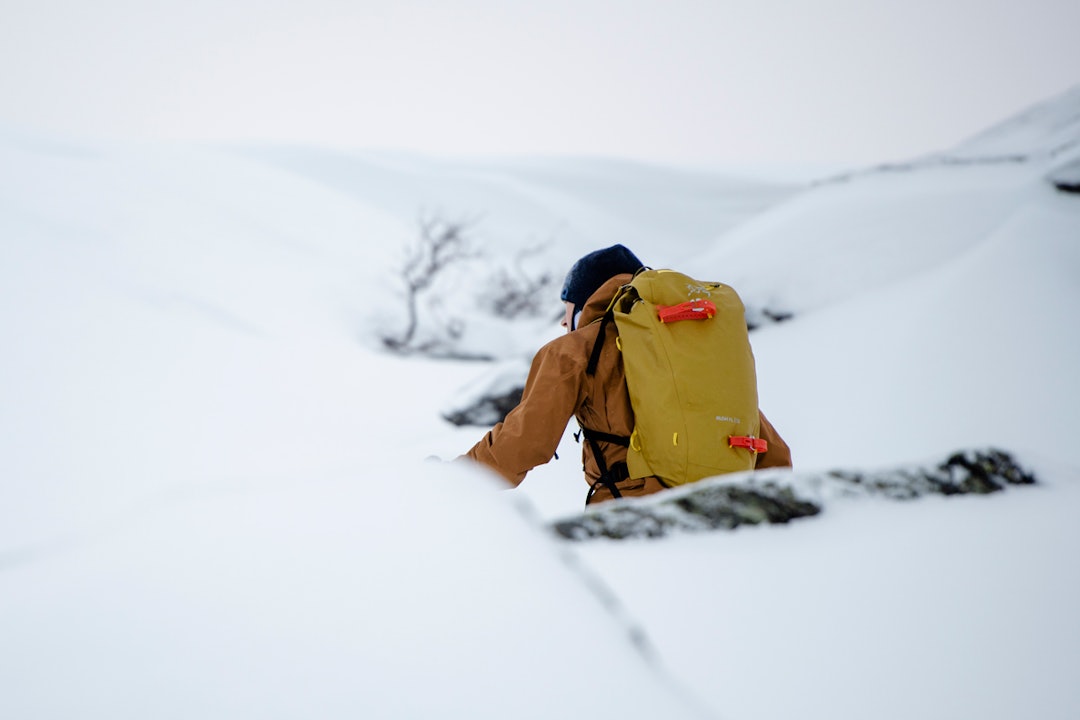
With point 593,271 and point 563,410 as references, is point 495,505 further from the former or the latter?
point 593,271

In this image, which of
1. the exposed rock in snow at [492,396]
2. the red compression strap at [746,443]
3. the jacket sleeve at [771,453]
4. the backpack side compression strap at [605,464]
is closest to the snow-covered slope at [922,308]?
the exposed rock in snow at [492,396]

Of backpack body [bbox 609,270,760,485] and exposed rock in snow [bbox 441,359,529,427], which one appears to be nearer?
backpack body [bbox 609,270,760,485]

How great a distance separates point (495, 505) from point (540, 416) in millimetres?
648

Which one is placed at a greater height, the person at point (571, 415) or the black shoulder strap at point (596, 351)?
the black shoulder strap at point (596, 351)

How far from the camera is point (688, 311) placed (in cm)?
162

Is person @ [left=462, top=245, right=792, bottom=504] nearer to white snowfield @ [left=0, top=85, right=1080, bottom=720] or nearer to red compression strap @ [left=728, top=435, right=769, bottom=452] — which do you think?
red compression strap @ [left=728, top=435, right=769, bottom=452]

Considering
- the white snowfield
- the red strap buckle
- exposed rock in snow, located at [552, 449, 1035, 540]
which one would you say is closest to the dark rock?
the white snowfield

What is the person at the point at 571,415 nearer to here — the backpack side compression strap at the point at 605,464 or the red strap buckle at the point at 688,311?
the backpack side compression strap at the point at 605,464

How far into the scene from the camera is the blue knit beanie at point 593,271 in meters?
1.97

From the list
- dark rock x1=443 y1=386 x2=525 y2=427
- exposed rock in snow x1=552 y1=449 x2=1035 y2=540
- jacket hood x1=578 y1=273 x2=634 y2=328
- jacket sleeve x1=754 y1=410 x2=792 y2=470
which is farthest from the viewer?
dark rock x1=443 y1=386 x2=525 y2=427

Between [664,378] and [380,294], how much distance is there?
45.8 ft

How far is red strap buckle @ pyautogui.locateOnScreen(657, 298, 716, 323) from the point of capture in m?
1.62

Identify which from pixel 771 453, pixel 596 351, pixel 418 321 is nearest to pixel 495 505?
pixel 596 351

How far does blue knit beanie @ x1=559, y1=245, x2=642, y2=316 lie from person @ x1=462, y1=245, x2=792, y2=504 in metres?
0.23
